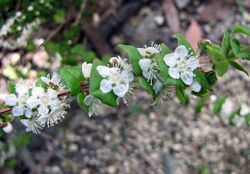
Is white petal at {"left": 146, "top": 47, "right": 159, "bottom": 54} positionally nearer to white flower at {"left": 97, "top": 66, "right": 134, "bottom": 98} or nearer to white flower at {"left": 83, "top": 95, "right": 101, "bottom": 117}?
white flower at {"left": 97, "top": 66, "right": 134, "bottom": 98}

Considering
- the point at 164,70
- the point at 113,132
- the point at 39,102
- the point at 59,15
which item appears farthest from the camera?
the point at 113,132

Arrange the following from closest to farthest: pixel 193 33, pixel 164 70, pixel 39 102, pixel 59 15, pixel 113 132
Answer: pixel 164 70 → pixel 39 102 → pixel 59 15 → pixel 113 132 → pixel 193 33

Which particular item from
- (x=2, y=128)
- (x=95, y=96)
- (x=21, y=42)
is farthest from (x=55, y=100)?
(x=21, y=42)

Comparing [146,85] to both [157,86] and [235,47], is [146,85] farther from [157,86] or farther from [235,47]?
[235,47]

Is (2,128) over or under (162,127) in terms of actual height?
over

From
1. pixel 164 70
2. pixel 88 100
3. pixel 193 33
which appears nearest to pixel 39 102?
pixel 88 100

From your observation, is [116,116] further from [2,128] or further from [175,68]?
[175,68]

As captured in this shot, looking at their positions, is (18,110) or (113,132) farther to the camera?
(113,132)
